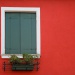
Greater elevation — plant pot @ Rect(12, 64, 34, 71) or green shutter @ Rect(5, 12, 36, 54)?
green shutter @ Rect(5, 12, 36, 54)

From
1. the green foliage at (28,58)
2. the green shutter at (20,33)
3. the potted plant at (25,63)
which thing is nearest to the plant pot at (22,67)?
the potted plant at (25,63)

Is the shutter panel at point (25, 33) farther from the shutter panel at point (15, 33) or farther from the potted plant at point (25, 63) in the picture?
the potted plant at point (25, 63)

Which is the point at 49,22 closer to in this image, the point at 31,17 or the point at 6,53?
the point at 31,17

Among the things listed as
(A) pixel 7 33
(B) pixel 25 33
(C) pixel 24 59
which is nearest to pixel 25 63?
(C) pixel 24 59

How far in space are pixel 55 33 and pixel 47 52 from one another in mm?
666

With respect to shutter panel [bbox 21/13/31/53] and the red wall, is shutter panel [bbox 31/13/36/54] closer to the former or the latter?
shutter panel [bbox 21/13/31/53]

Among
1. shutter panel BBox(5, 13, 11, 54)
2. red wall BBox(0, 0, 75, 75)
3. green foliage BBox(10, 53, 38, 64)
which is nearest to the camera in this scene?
green foliage BBox(10, 53, 38, 64)

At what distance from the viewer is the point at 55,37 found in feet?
36.2

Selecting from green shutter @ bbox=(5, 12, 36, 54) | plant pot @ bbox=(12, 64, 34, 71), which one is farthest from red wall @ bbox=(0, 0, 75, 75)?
green shutter @ bbox=(5, 12, 36, 54)

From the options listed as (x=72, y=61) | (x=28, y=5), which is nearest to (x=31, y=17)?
(x=28, y=5)

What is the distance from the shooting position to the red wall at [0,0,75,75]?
10977mm

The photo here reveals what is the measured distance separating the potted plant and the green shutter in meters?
0.42

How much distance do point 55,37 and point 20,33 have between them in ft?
3.79

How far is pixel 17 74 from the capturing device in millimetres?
10914
